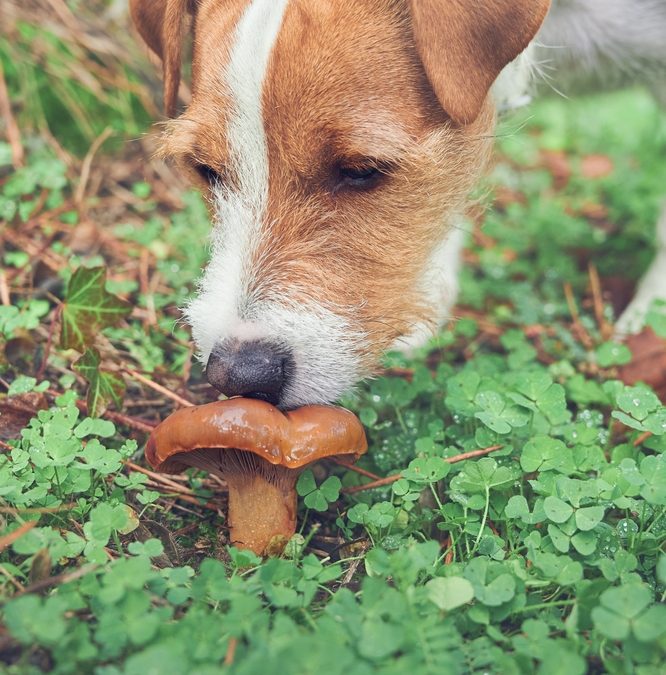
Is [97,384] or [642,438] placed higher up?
[97,384]

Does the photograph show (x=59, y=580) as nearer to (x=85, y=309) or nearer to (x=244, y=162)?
(x=85, y=309)

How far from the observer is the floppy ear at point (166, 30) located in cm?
278

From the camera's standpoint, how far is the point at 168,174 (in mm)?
4316

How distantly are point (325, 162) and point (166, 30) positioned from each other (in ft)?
3.11

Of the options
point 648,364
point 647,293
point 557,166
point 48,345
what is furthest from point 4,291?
point 557,166

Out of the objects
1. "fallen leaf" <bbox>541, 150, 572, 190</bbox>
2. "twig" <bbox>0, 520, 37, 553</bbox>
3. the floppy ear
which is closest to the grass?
"twig" <bbox>0, 520, 37, 553</bbox>

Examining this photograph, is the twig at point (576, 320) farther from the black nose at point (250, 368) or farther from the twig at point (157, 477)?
the twig at point (157, 477)

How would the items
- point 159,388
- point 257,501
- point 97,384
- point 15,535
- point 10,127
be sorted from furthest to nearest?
point 10,127, point 159,388, point 97,384, point 257,501, point 15,535

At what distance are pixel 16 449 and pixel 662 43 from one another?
10.1ft

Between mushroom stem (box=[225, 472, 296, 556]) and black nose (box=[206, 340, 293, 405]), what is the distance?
10.0 inches

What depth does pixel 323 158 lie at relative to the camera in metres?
2.31

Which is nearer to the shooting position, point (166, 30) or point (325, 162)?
point (325, 162)

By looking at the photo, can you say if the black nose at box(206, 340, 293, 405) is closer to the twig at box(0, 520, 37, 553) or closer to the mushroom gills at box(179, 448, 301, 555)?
the mushroom gills at box(179, 448, 301, 555)

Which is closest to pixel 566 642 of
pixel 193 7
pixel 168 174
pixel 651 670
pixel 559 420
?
pixel 651 670
